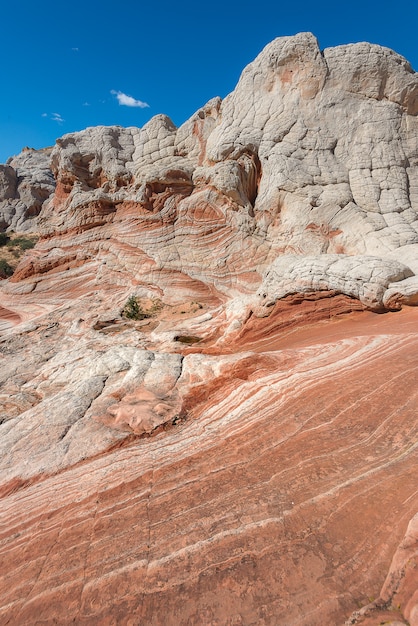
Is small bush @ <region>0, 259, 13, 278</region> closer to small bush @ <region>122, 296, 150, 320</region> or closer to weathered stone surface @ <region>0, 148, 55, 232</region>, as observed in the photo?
weathered stone surface @ <region>0, 148, 55, 232</region>

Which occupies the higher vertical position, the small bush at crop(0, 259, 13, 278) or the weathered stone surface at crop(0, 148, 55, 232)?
the weathered stone surface at crop(0, 148, 55, 232)

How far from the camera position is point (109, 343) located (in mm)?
9047

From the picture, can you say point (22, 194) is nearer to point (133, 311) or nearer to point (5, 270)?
point (5, 270)

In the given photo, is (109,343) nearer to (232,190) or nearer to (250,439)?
(250,439)

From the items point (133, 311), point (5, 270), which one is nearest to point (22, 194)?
point (5, 270)

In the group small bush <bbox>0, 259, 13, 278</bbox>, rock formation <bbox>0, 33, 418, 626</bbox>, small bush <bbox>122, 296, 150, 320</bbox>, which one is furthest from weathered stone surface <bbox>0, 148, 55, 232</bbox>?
small bush <bbox>122, 296, 150, 320</bbox>

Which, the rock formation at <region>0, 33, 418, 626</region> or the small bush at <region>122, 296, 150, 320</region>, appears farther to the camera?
the small bush at <region>122, 296, 150, 320</region>

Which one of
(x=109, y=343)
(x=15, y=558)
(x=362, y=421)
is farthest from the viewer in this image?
(x=109, y=343)

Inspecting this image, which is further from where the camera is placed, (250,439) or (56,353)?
(56,353)

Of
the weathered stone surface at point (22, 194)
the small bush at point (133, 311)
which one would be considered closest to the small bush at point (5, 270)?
the weathered stone surface at point (22, 194)

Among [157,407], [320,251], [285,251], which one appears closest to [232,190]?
[285,251]

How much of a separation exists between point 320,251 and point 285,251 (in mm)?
1388

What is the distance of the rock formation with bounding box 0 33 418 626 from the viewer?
85.7 inches

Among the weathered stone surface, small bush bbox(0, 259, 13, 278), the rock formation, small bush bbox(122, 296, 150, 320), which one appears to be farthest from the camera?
the weathered stone surface
